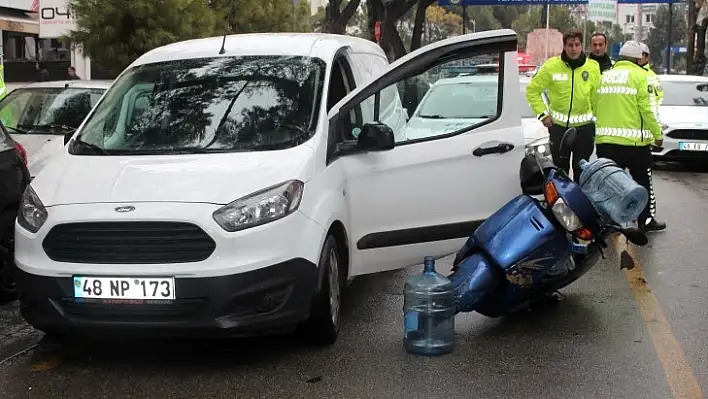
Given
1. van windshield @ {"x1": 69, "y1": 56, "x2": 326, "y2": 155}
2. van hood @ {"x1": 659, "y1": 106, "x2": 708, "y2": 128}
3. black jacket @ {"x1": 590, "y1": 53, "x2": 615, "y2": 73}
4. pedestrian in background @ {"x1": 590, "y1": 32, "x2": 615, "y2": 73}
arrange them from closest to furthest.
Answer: van windshield @ {"x1": 69, "y1": 56, "x2": 326, "y2": 155} → pedestrian in background @ {"x1": 590, "y1": 32, "x2": 615, "y2": 73} → black jacket @ {"x1": 590, "y1": 53, "x2": 615, "y2": 73} → van hood @ {"x1": 659, "y1": 106, "x2": 708, "y2": 128}

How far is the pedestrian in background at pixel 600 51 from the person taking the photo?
9.46 meters

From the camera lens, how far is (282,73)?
564 centimetres

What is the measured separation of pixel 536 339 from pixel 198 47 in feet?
9.65

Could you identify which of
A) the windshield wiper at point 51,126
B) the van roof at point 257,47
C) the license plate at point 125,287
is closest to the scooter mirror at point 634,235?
the van roof at point 257,47

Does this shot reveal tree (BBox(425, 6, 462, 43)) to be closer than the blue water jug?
No

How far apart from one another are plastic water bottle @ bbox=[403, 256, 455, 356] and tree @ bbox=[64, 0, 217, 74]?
9.33m

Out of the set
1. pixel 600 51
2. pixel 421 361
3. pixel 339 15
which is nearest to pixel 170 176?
pixel 421 361

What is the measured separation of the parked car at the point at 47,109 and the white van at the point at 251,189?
372 centimetres

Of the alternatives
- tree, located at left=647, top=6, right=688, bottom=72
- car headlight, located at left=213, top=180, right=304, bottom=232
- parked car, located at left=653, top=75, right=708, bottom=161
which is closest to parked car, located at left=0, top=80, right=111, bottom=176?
car headlight, located at left=213, top=180, right=304, bottom=232

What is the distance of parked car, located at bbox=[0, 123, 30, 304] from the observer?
5855mm

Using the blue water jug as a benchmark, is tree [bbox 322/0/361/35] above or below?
above

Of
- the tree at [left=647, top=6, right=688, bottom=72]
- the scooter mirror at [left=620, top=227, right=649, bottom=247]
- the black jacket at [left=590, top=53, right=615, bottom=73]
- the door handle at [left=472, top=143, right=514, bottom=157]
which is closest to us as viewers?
the scooter mirror at [left=620, top=227, right=649, bottom=247]

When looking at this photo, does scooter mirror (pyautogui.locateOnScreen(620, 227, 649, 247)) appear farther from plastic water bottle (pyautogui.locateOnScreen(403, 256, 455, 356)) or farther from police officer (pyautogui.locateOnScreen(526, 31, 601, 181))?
police officer (pyautogui.locateOnScreen(526, 31, 601, 181))

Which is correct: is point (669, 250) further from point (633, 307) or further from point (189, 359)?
point (189, 359)
